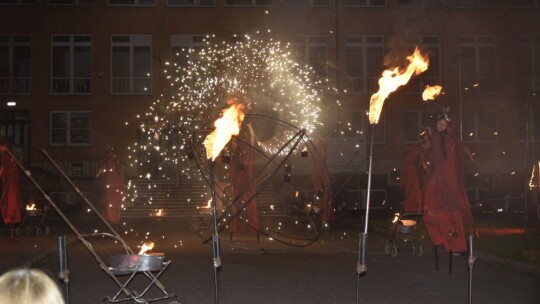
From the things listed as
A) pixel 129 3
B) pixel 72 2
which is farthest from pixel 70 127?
pixel 129 3

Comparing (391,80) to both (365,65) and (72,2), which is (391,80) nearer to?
(365,65)

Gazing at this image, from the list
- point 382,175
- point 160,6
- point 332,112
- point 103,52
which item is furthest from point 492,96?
point 103,52

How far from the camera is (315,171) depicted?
69.8 feet

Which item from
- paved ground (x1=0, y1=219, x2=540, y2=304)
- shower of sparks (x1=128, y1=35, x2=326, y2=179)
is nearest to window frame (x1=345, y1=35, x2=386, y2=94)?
shower of sparks (x1=128, y1=35, x2=326, y2=179)

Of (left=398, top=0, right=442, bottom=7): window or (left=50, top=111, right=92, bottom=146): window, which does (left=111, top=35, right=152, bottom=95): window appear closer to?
(left=50, top=111, right=92, bottom=146): window

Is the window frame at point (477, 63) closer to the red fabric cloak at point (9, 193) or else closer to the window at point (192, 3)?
the window at point (192, 3)

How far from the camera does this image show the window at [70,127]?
38203mm

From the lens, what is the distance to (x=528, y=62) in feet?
128

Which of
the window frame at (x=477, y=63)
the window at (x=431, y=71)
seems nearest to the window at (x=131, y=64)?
the window at (x=431, y=71)

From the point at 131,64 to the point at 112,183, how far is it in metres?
18.7

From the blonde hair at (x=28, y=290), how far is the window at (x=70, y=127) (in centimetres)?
3613

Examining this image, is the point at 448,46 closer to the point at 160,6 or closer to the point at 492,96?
the point at 492,96

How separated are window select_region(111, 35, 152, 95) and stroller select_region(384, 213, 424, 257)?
81.7 feet

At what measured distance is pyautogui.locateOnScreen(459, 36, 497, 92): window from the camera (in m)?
39.4
